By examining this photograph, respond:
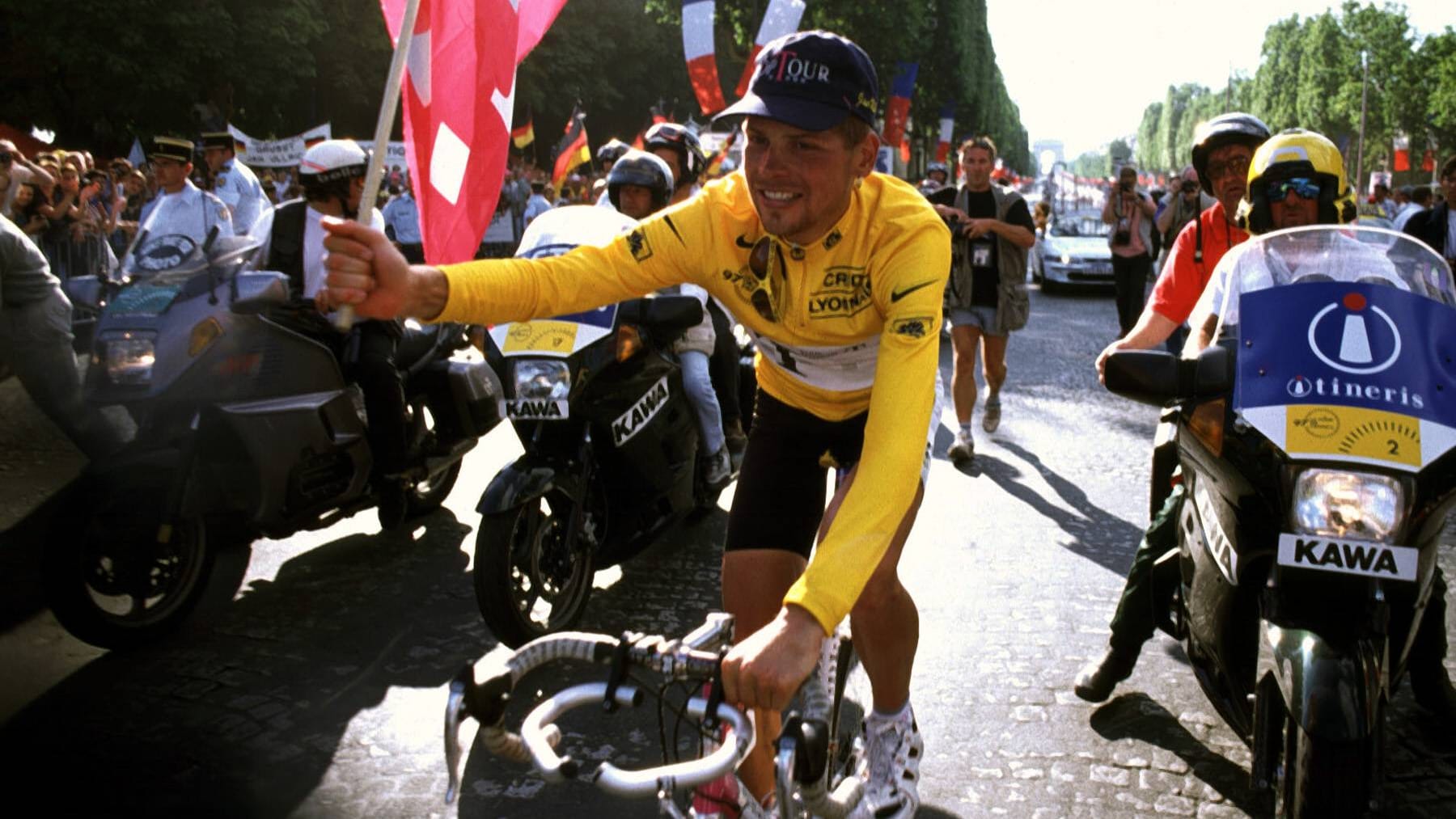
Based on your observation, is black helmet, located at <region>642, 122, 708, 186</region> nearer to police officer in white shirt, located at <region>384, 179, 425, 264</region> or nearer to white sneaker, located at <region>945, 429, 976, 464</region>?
white sneaker, located at <region>945, 429, 976, 464</region>

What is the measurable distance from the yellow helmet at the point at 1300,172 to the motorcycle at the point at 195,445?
11.4ft

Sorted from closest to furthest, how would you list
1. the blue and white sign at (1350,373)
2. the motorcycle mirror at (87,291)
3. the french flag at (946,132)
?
1. the blue and white sign at (1350,373)
2. the motorcycle mirror at (87,291)
3. the french flag at (946,132)

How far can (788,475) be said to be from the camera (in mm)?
3240

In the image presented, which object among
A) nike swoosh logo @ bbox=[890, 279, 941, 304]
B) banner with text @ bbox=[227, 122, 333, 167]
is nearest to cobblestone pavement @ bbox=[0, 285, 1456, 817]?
nike swoosh logo @ bbox=[890, 279, 941, 304]

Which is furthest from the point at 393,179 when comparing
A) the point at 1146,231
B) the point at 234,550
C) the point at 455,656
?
the point at 455,656

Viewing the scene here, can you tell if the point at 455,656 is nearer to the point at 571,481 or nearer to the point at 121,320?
the point at 571,481

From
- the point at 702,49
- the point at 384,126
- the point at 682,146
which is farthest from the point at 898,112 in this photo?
the point at 384,126

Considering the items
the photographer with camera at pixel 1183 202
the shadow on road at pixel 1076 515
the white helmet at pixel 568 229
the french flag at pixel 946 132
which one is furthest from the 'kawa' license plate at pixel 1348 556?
the french flag at pixel 946 132

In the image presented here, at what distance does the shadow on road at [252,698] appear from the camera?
3.73 m

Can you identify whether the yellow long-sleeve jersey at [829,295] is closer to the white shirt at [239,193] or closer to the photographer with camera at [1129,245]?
the white shirt at [239,193]

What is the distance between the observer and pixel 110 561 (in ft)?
15.8

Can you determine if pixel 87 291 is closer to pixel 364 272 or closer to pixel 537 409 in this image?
pixel 537 409

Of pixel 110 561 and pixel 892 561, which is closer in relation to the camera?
pixel 892 561

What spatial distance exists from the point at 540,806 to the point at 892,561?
4.15ft
